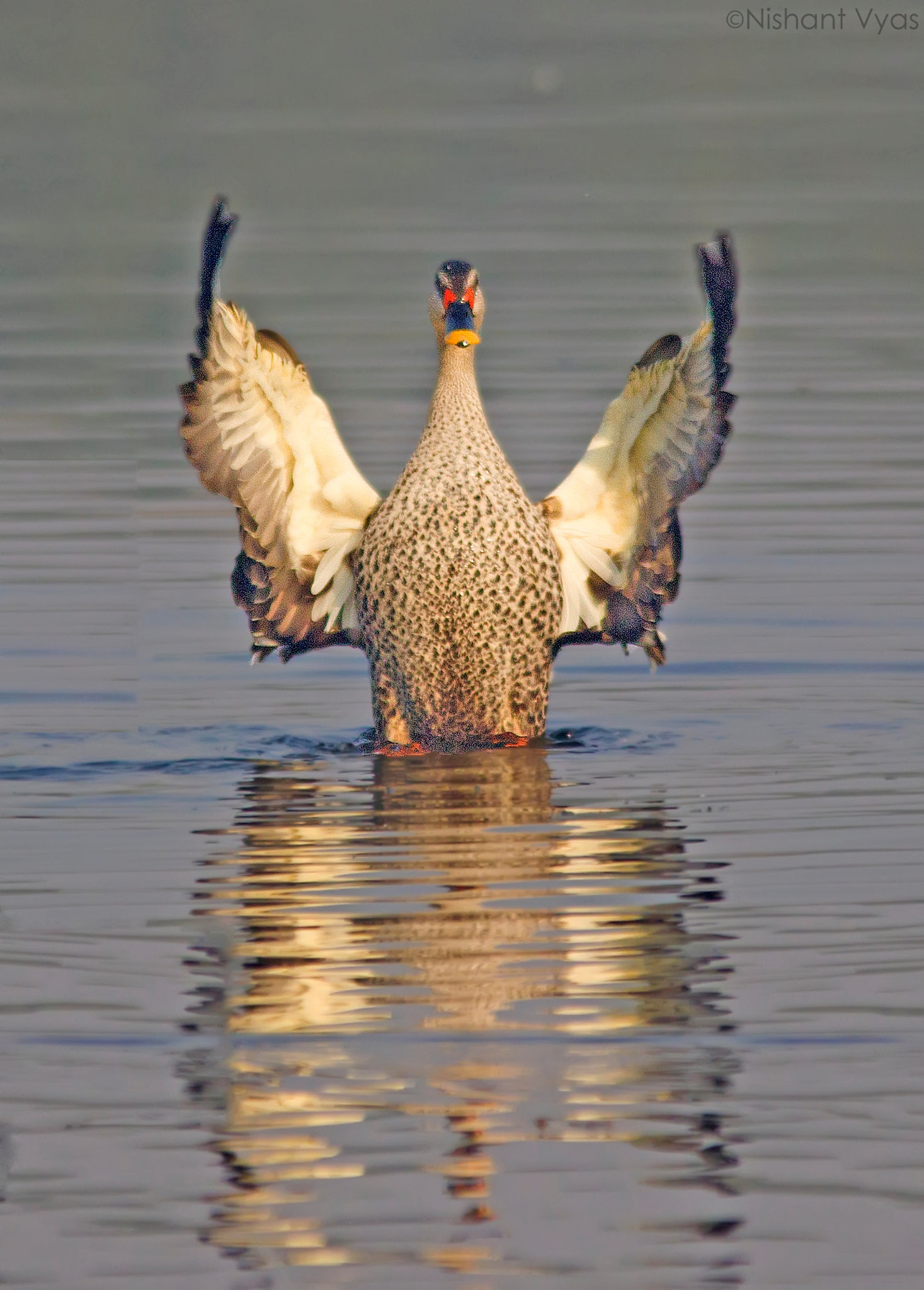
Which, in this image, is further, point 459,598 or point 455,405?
point 455,405

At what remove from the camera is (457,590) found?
35.2 ft

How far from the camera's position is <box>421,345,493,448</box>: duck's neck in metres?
10.9

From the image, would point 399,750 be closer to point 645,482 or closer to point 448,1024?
point 645,482

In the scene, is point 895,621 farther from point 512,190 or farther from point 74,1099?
point 512,190

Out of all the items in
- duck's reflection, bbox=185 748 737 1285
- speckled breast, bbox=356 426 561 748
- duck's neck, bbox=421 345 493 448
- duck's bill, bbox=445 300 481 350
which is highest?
duck's bill, bbox=445 300 481 350

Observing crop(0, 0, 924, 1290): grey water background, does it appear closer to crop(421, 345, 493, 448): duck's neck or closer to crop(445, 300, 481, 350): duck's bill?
crop(421, 345, 493, 448): duck's neck

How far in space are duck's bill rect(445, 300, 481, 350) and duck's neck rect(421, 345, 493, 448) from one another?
8 centimetres

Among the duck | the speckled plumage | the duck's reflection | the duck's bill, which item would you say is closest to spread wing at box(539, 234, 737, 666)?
the duck

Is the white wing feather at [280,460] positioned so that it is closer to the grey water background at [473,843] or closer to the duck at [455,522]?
the duck at [455,522]

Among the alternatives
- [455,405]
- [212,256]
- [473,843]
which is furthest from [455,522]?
[473,843]

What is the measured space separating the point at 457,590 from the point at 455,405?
73cm

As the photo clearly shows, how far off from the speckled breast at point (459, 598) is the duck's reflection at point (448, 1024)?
3.21 ft

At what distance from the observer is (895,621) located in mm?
12727

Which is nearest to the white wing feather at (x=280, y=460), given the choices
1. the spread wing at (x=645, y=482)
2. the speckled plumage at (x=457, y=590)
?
the speckled plumage at (x=457, y=590)
